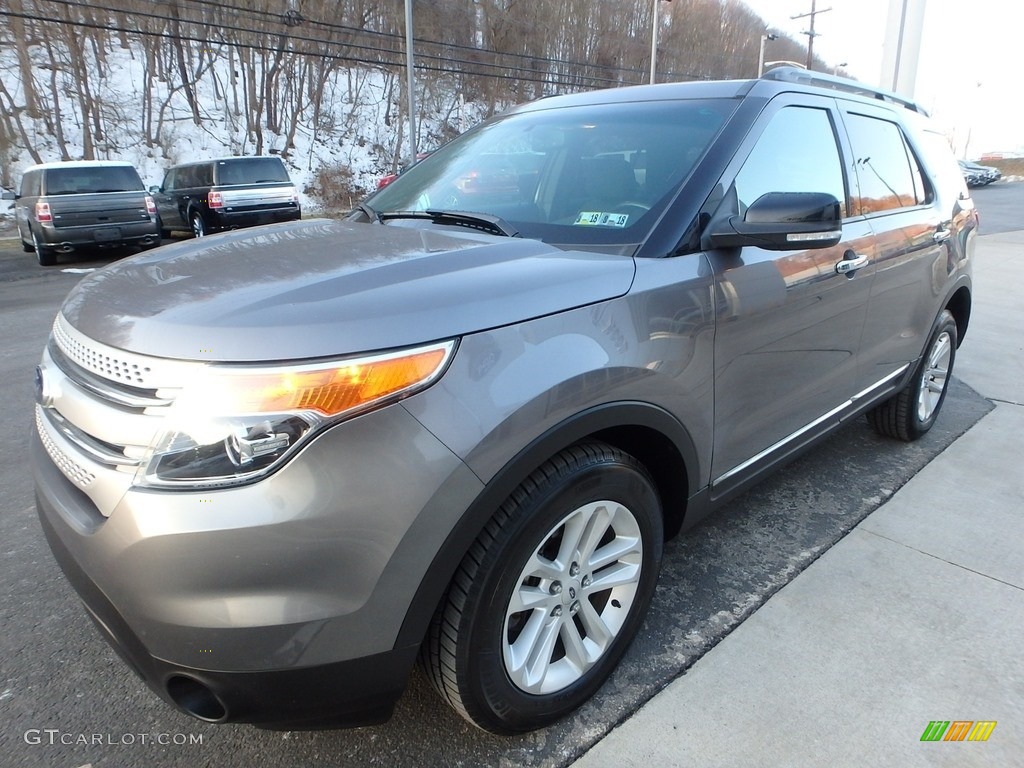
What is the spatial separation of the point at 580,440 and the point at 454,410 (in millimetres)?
492

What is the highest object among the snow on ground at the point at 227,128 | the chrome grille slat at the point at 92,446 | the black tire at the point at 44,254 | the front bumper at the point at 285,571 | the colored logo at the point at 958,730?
the snow on ground at the point at 227,128

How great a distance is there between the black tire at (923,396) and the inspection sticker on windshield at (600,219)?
2342 millimetres

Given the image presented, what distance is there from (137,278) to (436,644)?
1.24 metres

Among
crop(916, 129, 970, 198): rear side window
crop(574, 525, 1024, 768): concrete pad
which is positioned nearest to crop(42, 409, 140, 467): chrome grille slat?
crop(574, 525, 1024, 768): concrete pad

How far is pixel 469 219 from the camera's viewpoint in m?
2.41

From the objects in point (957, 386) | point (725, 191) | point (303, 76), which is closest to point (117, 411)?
point (725, 191)

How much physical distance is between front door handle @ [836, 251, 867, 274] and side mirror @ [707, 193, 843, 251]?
23.6 inches

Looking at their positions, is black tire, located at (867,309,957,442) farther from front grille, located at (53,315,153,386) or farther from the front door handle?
front grille, located at (53,315,153,386)

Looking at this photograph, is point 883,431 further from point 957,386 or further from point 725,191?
point 725,191

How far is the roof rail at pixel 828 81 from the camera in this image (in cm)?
280

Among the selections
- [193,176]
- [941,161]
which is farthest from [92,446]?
[193,176]

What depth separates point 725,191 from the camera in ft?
7.44

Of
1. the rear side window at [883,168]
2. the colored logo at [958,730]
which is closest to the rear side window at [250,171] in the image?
the rear side window at [883,168]

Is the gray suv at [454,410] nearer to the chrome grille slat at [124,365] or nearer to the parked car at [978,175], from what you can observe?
the chrome grille slat at [124,365]
